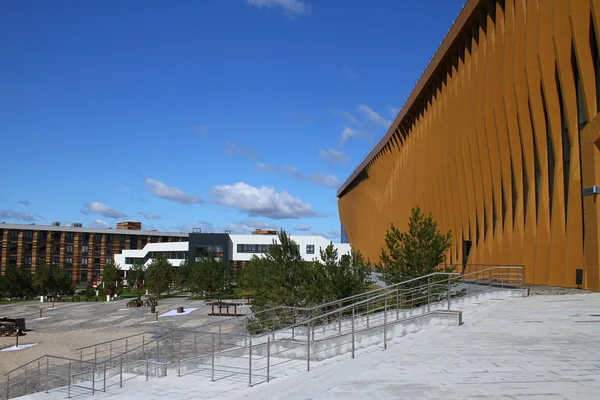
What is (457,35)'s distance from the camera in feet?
98.3

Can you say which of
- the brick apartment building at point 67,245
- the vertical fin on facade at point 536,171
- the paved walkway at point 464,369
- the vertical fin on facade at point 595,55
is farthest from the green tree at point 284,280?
the brick apartment building at point 67,245

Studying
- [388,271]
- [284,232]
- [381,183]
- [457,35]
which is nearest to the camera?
[388,271]

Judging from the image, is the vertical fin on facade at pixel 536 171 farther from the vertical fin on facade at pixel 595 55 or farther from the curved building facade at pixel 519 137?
the vertical fin on facade at pixel 595 55

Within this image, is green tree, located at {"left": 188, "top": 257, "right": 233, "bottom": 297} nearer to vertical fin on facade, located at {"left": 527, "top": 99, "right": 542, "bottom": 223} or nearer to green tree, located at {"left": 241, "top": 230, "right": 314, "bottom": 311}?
green tree, located at {"left": 241, "top": 230, "right": 314, "bottom": 311}

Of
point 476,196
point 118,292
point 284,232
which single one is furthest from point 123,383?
point 118,292

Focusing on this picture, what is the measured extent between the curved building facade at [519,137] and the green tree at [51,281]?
54643 mm

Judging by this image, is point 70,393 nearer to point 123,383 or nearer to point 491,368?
point 123,383

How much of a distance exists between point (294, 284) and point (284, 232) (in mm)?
3353

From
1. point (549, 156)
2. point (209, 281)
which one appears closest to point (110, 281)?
point (209, 281)

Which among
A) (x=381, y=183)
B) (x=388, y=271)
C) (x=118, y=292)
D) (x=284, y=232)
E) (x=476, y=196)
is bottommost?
(x=118, y=292)

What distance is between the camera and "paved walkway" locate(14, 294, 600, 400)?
798 centimetres

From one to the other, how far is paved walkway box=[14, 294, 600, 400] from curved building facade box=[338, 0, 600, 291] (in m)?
5.62

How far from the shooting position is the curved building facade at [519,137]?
60.4 ft

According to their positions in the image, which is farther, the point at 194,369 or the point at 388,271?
the point at 388,271
